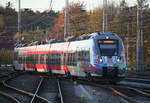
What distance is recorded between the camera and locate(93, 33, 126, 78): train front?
2739 cm

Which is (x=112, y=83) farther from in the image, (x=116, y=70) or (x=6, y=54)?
(x=6, y=54)

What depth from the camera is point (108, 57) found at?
27594 millimetres

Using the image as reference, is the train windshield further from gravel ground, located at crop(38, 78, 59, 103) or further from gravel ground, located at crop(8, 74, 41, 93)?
gravel ground, located at crop(8, 74, 41, 93)

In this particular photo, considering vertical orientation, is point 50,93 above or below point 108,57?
below

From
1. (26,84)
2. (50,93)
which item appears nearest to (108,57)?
(26,84)

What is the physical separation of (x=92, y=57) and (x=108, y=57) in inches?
38.2

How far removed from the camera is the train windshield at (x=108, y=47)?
27.8 metres

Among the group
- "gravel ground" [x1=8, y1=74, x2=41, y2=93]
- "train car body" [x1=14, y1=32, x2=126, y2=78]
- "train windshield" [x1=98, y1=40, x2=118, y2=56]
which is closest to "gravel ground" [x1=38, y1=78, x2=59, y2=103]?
"gravel ground" [x1=8, y1=74, x2=41, y2=93]

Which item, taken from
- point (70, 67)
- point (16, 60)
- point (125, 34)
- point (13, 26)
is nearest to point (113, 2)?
point (125, 34)

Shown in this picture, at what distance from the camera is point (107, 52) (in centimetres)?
2783

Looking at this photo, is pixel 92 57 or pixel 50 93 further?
pixel 92 57

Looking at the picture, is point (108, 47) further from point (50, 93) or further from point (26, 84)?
point (50, 93)

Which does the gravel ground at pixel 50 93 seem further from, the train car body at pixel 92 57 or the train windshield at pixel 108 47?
the train windshield at pixel 108 47

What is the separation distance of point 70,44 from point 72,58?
5.73ft
